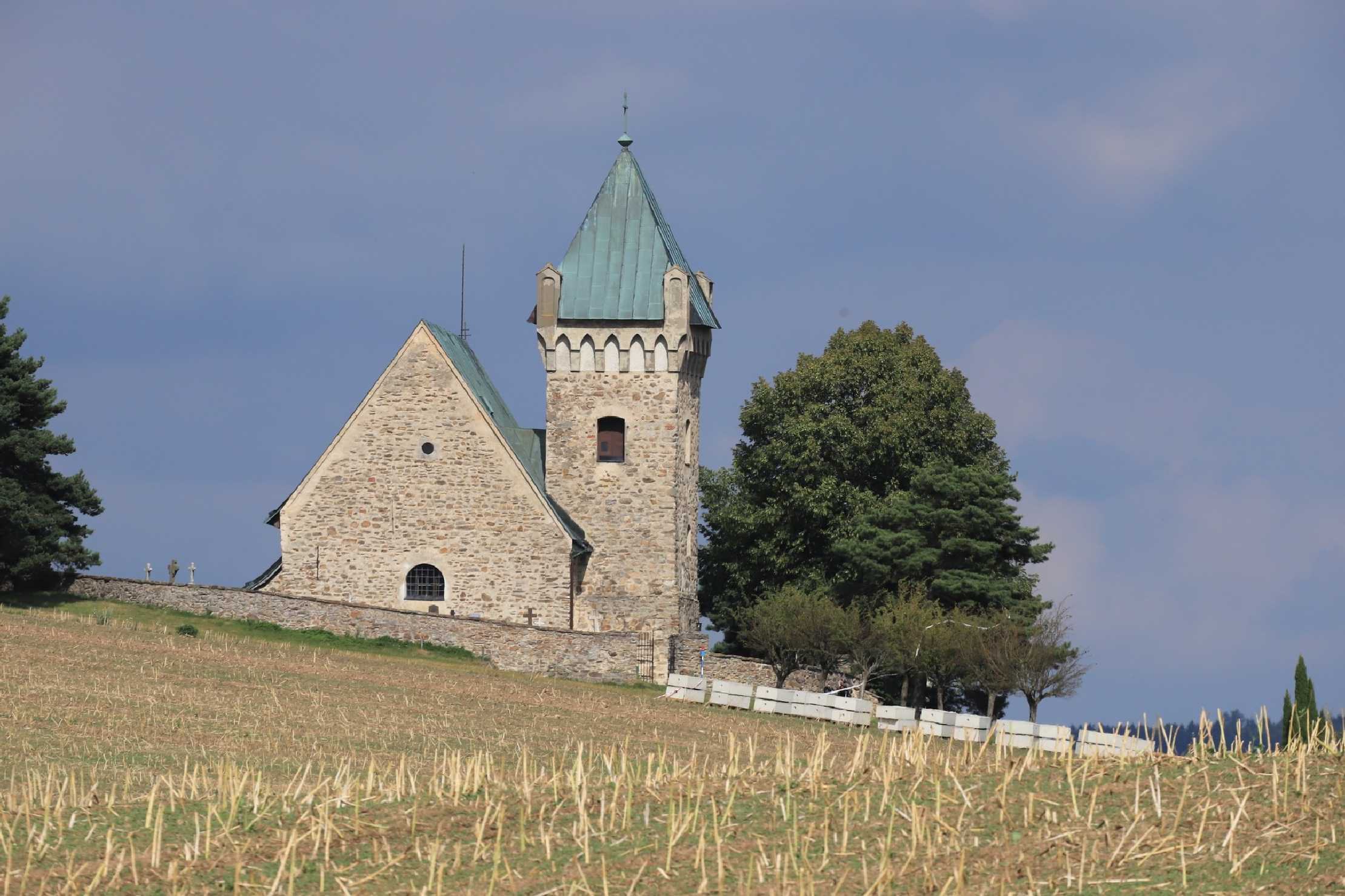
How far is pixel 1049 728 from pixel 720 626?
750 inches

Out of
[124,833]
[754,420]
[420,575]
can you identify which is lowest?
[124,833]

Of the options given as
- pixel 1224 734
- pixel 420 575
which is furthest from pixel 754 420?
pixel 1224 734

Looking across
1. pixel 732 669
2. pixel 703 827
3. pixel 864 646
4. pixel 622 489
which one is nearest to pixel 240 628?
pixel 622 489

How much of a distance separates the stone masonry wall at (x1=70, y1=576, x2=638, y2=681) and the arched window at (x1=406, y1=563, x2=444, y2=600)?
1.61m

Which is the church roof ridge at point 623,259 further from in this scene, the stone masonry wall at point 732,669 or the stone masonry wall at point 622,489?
the stone masonry wall at point 732,669

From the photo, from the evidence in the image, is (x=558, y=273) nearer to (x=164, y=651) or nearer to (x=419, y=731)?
(x=164, y=651)

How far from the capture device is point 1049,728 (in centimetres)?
4522

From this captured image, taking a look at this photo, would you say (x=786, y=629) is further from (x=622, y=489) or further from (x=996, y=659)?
(x=996, y=659)

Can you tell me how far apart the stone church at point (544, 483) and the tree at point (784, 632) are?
2.10 metres

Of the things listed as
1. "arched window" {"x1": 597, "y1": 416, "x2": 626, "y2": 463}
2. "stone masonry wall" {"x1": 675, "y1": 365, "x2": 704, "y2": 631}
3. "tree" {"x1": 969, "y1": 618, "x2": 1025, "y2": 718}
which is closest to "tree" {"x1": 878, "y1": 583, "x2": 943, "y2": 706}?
"tree" {"x1": 969, "y1": 618, "x2": 1025, "y2": 718}

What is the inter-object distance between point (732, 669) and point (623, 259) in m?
11.4

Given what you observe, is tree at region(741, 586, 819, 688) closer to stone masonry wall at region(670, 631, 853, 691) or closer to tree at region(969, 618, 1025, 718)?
stone masonry wall at region(670, 631, 853, 691)

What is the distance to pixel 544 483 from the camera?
55.2 metres

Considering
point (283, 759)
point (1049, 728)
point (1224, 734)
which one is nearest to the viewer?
point (1224, 734)
